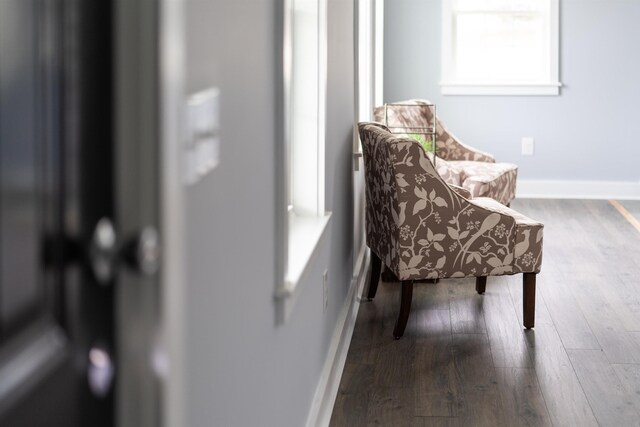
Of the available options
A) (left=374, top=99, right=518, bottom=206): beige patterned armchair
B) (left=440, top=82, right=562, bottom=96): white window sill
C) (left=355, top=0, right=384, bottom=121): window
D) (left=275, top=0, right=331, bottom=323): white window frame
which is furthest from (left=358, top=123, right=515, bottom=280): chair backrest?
(left=440, top=82, right=562, bottom=96): white window sill

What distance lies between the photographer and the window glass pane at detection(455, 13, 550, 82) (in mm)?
6957

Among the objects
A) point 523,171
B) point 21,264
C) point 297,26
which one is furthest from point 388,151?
point 523,171

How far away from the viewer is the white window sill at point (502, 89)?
692 cm

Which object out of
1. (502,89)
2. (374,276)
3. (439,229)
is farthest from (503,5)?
(439,229)

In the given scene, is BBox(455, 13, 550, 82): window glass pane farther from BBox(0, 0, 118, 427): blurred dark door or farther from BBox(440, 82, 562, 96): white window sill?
BBox(0, 0, 118, 427): blurred dark door

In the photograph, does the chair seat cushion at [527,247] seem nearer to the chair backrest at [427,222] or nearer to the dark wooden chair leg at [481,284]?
the chair backrest at [427,222]

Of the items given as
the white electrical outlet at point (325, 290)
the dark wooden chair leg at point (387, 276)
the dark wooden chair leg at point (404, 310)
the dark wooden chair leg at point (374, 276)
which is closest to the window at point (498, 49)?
the dark wooden chair leg at point (387, 276)

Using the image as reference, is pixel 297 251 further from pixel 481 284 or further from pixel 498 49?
pixel 498 49

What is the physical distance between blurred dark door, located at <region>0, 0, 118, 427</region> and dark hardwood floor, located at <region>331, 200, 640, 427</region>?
2.13 meters

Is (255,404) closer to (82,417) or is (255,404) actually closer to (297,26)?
(82,417)

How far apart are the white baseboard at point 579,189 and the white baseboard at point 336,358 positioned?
2862 mm

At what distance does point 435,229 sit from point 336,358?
71 centimetres

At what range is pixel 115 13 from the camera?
795 mm

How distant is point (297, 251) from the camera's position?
7.71 feet
